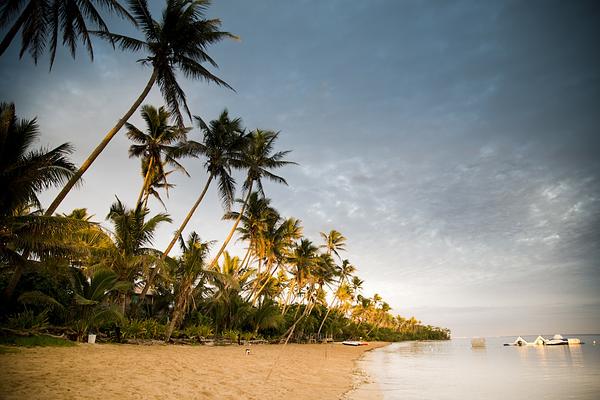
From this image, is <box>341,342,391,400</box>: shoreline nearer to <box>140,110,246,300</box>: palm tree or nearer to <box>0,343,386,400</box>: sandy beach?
<box>0,343,386,400</box>: sandy beach

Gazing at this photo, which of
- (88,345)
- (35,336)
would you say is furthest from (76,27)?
(88,345)

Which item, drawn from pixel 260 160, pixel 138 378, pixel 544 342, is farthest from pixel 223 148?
pixel 544 342

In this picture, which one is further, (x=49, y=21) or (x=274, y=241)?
(x=274, y=241)

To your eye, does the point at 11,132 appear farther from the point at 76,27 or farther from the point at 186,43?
the point at 186,43

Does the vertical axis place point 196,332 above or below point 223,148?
below

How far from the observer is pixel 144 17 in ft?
49.0

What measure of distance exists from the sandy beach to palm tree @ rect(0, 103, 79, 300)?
2956mm

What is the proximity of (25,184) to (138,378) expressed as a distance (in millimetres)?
6187

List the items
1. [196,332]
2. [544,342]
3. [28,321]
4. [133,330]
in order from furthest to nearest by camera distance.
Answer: [544,342] → [196,332] → [133,330] → [28,321]

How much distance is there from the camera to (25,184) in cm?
915

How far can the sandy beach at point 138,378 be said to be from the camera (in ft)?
19.6

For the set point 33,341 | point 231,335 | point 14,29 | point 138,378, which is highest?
point 14,29

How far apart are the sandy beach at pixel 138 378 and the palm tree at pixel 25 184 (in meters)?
2.96

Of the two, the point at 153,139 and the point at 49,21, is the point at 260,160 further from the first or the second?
the point at 49,21
